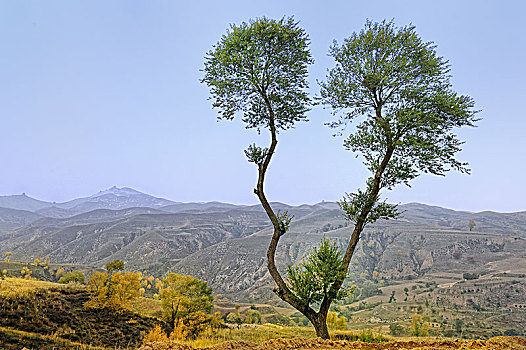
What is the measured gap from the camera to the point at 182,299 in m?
27.8

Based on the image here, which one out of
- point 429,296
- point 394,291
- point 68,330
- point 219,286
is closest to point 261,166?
point 68,330

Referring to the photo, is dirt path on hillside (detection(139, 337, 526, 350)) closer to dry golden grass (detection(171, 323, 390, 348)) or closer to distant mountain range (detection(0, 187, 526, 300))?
dry golden grass (detection(171, 323, 390, 348))

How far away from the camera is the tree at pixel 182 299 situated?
27.7 meters

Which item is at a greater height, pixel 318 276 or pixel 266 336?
pixel 318 276

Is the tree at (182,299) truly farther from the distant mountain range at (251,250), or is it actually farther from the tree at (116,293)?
the distant mountain range at (251,250)

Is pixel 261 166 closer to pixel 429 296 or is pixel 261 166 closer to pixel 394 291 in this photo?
pixel 429 296

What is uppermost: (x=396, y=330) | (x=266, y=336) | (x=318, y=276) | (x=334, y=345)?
(x=318, y=276)

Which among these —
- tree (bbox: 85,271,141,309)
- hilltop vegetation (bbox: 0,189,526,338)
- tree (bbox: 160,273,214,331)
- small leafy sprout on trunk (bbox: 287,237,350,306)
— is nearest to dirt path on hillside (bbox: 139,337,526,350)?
small leafy sprout on trunk (bbox: 287,237,350,306)

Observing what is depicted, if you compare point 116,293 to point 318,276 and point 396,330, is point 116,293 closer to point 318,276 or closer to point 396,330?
point 318,276

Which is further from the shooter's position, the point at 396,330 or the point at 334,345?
the point at 396,330

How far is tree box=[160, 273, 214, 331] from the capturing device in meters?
27.7

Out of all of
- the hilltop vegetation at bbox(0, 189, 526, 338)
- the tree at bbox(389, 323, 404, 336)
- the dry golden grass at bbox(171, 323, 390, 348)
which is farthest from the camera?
the hilltop vegetation at bbox(0, 189, 526, 338)

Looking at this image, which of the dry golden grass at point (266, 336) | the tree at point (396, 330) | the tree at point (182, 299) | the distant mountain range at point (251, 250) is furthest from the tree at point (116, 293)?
the distant mountain range at point (251, 250)

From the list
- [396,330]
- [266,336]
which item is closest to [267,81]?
[266,336]
